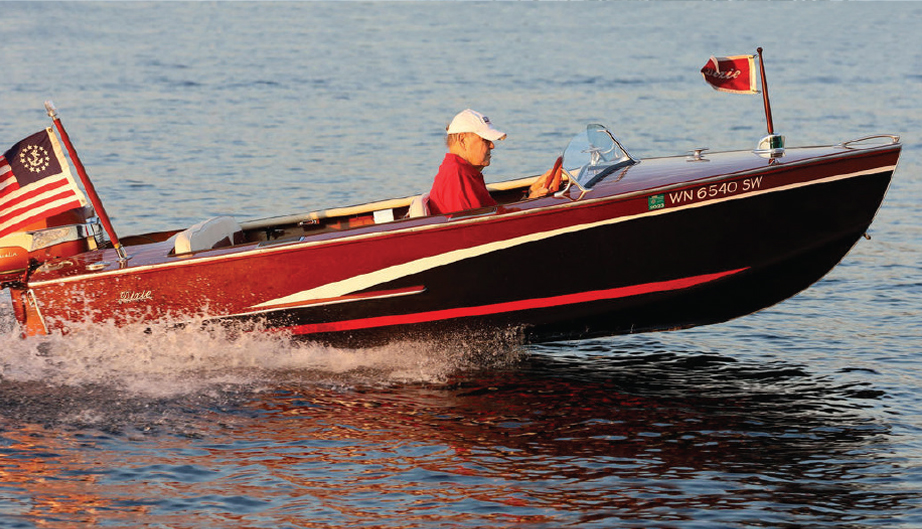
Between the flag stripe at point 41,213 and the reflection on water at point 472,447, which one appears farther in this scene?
the flag stripe at point 41,213

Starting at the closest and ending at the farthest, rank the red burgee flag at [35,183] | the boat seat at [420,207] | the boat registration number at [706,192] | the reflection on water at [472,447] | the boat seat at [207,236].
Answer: the reflection on water at [472,447] < the boat registration number at [706,192] < the red burgee flag at [35,183] < the boat seat at [420,207] < the boat seat at [207,236]

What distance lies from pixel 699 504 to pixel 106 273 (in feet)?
16.0

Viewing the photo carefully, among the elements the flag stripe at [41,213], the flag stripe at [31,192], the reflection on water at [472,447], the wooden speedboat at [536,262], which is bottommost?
the reflection on water at [472,447]

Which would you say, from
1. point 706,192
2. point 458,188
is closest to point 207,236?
point 458,188

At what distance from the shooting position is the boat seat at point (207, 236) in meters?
9.30

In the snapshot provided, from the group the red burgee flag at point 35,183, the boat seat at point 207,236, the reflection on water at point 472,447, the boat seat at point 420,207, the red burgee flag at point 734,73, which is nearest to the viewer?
the reflection on water at point 472,447

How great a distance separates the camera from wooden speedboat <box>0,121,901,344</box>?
28.3 ft

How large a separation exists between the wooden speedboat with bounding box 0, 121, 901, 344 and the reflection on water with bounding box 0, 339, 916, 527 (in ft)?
1.84

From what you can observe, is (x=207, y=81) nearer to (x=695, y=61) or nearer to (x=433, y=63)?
(x=433, y=63)

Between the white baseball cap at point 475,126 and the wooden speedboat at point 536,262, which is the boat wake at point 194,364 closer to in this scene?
the wooden speedboat at point 536,262

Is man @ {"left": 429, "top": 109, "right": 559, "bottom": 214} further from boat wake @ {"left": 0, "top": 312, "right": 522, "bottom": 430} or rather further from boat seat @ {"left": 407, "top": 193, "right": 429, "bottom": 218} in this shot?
boat wake @ {"left": 0, "top": 312, "right": 522, "bottom": 430}

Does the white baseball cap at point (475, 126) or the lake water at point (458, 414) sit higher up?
the white baseball cap at point (475, 126)

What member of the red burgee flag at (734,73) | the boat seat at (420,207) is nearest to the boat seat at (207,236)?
the boat seat at (420,207)

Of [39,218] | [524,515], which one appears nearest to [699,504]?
[524,515]
